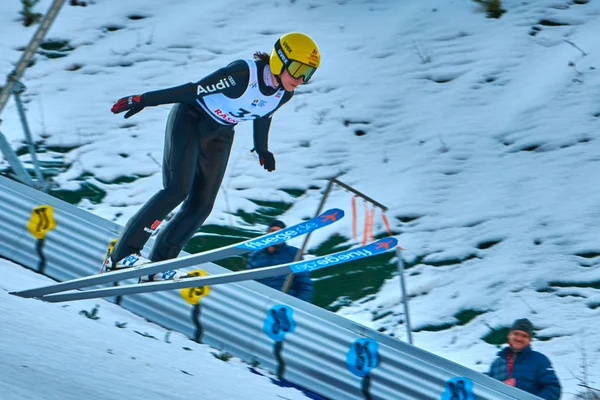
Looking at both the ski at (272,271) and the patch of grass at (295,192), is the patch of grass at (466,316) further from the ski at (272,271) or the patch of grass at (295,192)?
the ski at (272,271)

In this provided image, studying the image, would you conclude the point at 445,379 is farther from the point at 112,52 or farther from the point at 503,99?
the point at 112,52

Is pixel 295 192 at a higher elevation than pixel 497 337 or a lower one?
lower

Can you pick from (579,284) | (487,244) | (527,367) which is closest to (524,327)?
(527,367)

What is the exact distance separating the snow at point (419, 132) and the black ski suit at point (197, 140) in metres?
2.69

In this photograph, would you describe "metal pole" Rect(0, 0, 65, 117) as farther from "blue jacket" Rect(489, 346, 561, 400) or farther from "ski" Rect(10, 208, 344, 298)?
"blue jacket" Rect(489, 346, 561, 400)

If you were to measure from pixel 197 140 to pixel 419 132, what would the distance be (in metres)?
5.57

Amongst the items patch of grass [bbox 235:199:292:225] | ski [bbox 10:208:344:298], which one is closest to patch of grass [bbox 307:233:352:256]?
patch of grass [bbox 235:199:292:225]

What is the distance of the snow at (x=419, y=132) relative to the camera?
7.77 m

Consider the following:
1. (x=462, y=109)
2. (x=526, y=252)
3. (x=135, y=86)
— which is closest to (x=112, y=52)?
(x=135, y=86)

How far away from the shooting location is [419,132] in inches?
401

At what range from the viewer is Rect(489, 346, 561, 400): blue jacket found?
17.0ft

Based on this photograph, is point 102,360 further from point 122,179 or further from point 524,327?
point 122,179

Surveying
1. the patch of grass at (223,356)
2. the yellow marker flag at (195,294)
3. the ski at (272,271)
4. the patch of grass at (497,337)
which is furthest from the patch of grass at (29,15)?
the ski at (272,271)

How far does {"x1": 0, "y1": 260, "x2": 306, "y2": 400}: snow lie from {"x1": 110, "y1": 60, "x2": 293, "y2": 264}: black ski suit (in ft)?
1.68
